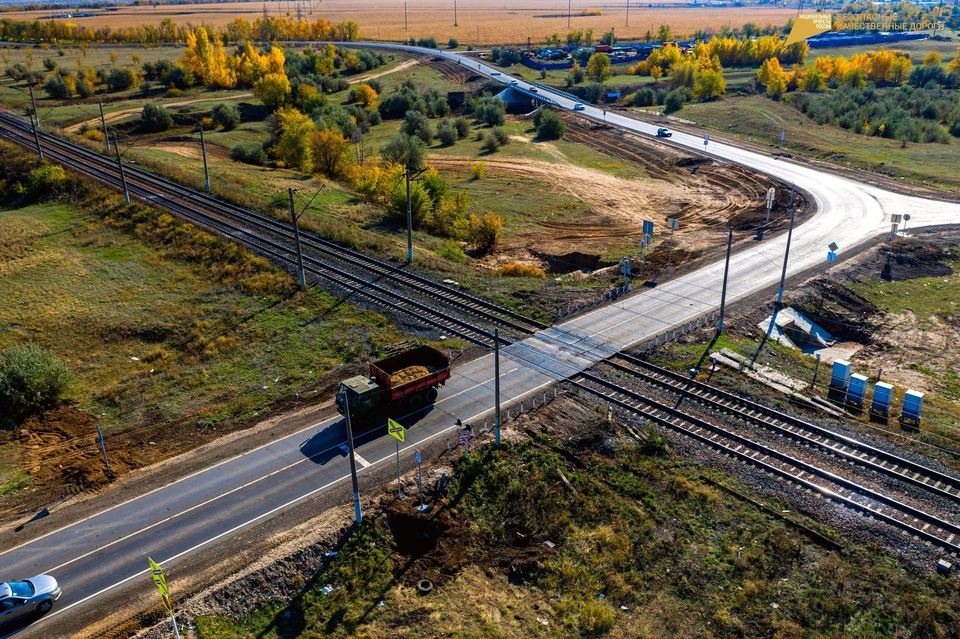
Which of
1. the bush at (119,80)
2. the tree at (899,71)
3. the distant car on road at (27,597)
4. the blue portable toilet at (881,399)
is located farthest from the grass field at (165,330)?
the tree at (899,71)

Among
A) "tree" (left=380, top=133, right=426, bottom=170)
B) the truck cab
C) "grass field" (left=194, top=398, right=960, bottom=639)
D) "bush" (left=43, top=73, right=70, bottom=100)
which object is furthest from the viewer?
"bush" (left=43, top=73, right=70, bottom=100)

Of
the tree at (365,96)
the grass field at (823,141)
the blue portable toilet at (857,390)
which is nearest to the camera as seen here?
the blue portable toilet at (857,390)

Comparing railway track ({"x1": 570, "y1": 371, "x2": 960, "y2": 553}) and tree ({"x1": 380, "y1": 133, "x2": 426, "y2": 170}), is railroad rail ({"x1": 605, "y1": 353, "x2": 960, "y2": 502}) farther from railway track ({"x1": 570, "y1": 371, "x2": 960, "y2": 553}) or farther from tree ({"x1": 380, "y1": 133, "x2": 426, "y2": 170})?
tree ({"x1": 380, "y1": 133, "x2": 426, "y2": 170})

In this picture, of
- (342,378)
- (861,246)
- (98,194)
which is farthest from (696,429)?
(98,194)

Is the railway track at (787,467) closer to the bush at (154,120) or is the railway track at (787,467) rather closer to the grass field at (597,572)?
the grass field at (597,572)

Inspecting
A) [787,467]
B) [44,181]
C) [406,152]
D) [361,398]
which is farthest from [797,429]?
[44,181]

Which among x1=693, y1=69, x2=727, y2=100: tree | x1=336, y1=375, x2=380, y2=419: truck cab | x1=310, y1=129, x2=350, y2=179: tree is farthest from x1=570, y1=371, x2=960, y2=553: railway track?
x1=693, y1=69, x2=727, y2=100: tree
